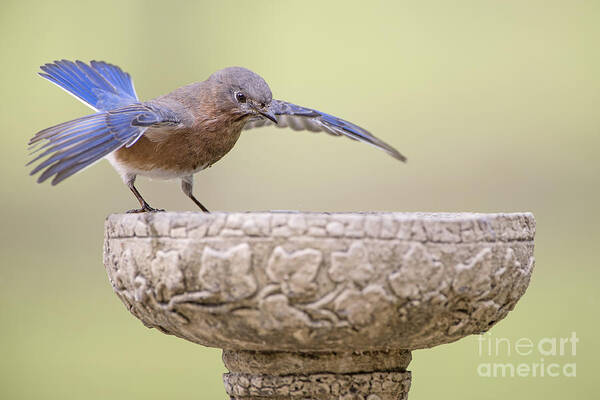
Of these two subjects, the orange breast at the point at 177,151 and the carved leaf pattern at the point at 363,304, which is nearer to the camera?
the carved leaf pattern at the point at 363,304

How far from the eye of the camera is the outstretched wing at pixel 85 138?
7.55 ft

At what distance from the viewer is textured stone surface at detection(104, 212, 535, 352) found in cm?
210

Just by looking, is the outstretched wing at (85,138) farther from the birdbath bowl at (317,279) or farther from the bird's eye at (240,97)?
the bird's eye at (240,97)

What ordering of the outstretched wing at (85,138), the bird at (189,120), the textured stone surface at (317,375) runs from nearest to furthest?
1. the outstretched wing at (85,138)
2. the textured stone surface at (317,375)
3. the bird at (189,120)

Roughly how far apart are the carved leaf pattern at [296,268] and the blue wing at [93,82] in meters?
1.56

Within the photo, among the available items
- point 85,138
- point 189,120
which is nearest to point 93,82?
point 189,120

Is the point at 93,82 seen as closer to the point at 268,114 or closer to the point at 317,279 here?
the point at 268,114

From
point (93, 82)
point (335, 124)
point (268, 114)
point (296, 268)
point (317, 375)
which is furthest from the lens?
point (93, 82)

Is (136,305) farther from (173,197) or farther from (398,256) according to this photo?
(173,197)

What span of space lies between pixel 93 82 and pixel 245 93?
2.75 feet

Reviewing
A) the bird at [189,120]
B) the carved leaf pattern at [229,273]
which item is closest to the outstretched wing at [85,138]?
the bird at [189,120]

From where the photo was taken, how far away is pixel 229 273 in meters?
2.13

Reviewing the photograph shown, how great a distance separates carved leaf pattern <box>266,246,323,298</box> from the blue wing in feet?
5.12

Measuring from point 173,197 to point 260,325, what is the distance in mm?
3981
